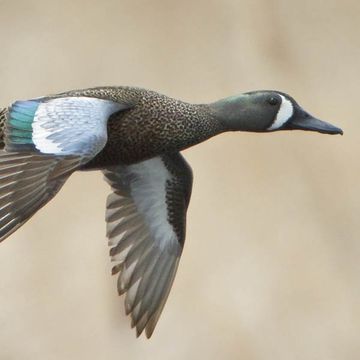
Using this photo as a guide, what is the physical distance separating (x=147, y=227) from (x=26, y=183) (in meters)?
0.69

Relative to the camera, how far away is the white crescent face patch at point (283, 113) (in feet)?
12.0

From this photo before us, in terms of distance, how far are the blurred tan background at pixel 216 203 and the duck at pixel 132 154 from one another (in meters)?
1.18

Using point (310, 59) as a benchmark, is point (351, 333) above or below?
below

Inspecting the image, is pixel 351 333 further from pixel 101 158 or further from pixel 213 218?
pixel 101 158

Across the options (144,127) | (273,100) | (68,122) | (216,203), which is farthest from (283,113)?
(216,203)

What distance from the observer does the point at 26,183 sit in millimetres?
3150

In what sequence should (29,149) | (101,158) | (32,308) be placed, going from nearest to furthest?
(29,149)
(101,158)
(32,308)

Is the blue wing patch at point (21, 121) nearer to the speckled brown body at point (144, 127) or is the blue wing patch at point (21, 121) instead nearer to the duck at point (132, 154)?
the duck at point (132, 154)

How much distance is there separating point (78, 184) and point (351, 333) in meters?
0.82

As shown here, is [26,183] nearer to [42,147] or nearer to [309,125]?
[42,147]

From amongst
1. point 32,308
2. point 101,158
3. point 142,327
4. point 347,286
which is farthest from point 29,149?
point 347,286

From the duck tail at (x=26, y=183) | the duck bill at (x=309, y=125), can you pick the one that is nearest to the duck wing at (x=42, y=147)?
the duck tail at (x=26, y=183)

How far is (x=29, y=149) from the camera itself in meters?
3.22

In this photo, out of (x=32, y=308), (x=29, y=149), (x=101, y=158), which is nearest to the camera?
(x=29, y=149)
